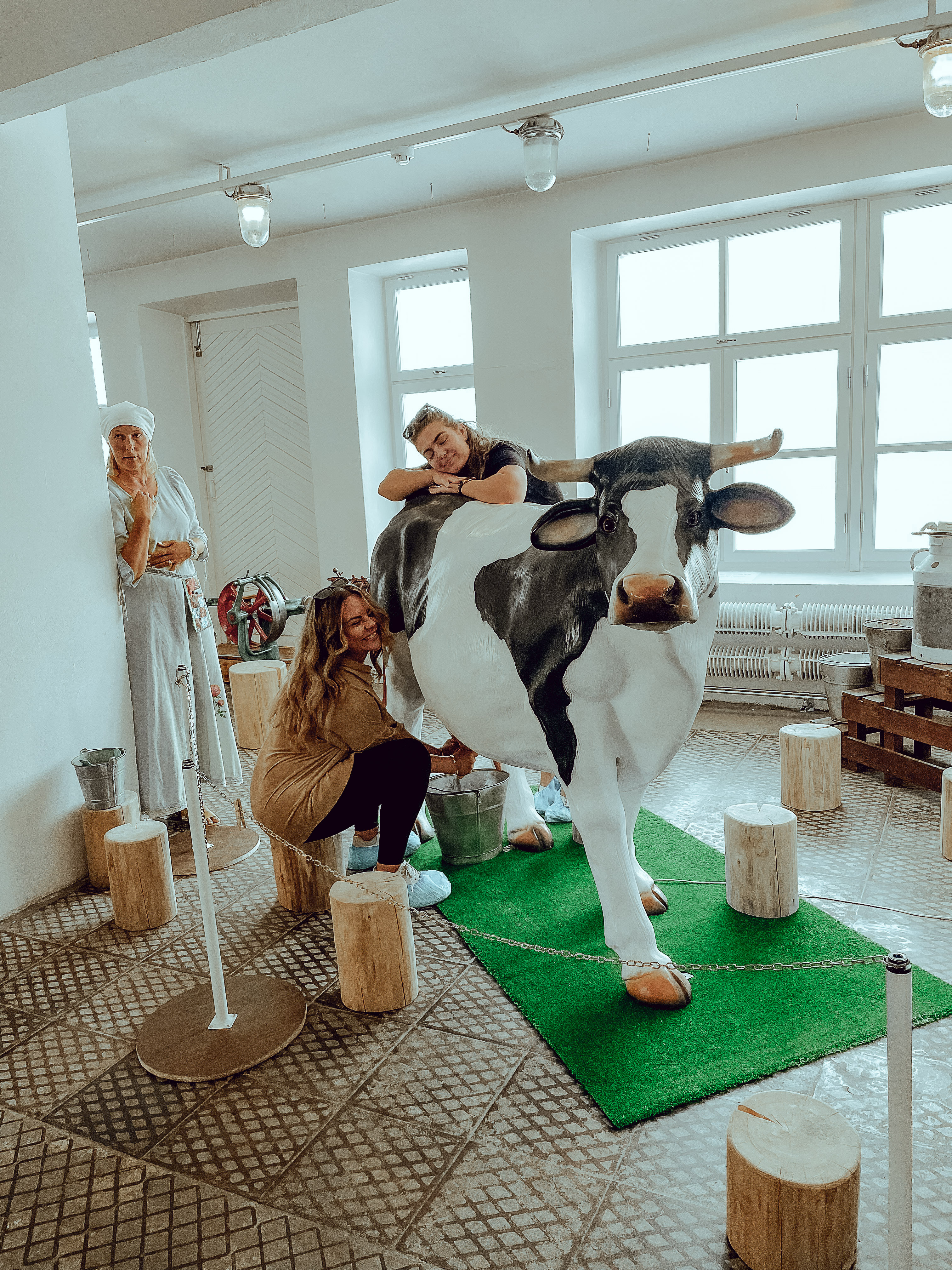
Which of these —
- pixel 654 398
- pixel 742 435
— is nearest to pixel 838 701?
pixel 742 435

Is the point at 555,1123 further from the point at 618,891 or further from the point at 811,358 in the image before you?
the point at 811,358

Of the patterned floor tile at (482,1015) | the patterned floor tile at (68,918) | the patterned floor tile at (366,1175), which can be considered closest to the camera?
the patterned floor tile at (366,1175)

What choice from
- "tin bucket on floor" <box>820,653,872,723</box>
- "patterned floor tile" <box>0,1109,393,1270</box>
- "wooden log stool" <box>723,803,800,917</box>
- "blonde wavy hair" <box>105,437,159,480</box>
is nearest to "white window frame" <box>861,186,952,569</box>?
"tin bucket on floor" <box>820,653,872,723</box>

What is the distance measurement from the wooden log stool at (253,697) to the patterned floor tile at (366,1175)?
10.4 feet

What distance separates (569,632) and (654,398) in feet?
13.0

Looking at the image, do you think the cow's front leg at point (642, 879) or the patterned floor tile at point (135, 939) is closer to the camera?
the cow's front leg at point (642, 879)

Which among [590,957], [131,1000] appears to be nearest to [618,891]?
[590,957]

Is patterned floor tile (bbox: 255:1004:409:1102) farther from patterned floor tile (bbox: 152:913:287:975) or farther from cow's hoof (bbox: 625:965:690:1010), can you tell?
cow's hoof (bbox: 625:965:690:1010)

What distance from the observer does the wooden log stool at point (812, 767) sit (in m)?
3.72

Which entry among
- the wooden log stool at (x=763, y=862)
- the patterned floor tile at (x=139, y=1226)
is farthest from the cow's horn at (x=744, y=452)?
the patterned floor tile at (x=139, y=1226)

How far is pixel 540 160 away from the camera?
4.06 meters

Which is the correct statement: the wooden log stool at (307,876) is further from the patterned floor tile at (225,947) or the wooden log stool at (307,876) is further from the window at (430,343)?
the window at (430,343)

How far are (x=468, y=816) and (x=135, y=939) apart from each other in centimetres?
119

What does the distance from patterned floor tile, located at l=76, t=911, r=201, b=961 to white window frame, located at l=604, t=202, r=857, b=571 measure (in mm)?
4065
